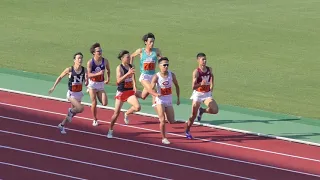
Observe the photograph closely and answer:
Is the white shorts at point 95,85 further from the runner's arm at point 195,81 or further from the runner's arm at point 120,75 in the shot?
the runner's arm at point 195,81

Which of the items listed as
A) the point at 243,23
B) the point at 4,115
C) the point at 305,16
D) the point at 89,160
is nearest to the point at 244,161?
the point at 89,160

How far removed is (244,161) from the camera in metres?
16.4

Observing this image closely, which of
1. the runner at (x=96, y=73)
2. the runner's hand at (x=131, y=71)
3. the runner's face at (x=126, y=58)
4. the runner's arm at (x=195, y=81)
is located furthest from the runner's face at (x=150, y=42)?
the runner's arm at (x=195, y=81)

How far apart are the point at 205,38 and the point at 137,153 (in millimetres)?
12944

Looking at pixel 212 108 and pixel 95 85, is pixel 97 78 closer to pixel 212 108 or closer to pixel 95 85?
pixel 95 85

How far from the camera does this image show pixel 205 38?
95.0 ft

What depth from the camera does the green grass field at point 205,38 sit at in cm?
2233

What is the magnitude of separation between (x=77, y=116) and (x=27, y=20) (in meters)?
12.8

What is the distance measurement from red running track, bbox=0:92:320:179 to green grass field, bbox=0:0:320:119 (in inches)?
119

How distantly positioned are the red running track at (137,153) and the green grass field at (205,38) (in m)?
3.02

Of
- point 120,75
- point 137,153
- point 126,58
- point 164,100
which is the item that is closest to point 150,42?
point 126,58

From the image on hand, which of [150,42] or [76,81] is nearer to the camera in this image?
[76,81]

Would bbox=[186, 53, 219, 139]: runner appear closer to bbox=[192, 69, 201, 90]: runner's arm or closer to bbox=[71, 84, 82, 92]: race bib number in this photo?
bbox=[192, 69, 201, 90]: runner's arm

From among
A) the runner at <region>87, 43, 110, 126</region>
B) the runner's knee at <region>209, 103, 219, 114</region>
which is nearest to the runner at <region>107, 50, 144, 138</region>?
the runner at <region>87, 43, 110, 126</region>
